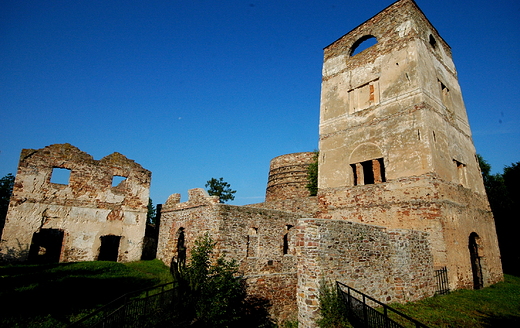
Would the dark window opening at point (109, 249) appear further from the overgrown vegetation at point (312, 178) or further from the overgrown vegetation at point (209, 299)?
the overgrown vegetation at point (312, 178)

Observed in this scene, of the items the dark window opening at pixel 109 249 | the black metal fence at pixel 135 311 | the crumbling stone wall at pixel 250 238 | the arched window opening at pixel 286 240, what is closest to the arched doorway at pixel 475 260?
the crumbling stone wall at pixel 250 238

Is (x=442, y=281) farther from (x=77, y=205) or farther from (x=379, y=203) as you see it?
(x=77, y=205)

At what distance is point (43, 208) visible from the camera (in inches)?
553

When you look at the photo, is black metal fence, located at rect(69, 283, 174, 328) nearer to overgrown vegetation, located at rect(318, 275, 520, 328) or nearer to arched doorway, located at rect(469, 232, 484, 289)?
overgrown vegetation, located at rect(318, 275, 520, 328)

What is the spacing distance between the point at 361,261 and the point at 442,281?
4230 mm

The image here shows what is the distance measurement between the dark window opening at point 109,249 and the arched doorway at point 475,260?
1838cm

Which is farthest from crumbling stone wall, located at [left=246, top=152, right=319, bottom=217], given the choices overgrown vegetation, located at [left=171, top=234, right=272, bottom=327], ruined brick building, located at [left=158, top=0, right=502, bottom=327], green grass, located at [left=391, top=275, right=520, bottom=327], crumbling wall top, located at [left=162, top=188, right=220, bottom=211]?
overgrown vegetation, located at [left=171, top=234, right=272, bottom=327]

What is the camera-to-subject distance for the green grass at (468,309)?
7.70 metres

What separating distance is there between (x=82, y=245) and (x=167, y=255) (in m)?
4.27

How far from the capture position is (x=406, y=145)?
41.0 ft

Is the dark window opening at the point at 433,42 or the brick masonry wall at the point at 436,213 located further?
the dark window opening at the point at 433,42

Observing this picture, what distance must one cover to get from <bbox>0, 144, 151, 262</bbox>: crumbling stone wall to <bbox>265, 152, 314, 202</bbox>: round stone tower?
10.5 meters

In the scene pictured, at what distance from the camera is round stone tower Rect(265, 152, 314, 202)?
22672 mm

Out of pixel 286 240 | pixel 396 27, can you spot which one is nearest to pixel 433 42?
pixel 396 27
